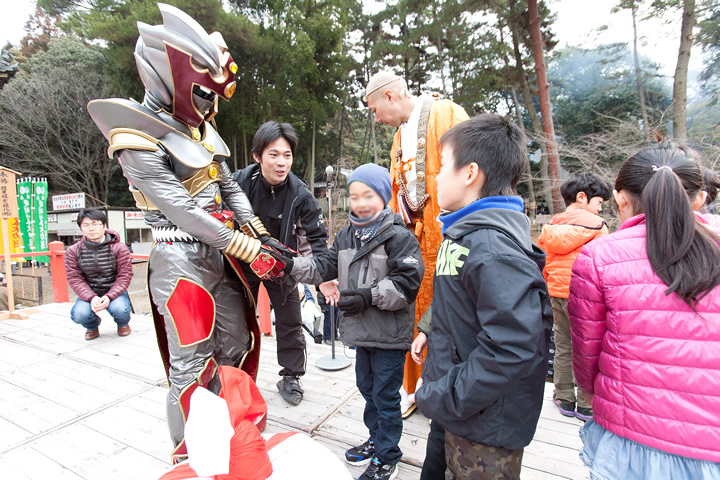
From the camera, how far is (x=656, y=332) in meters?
1.00

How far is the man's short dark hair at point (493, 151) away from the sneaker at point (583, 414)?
1.90m

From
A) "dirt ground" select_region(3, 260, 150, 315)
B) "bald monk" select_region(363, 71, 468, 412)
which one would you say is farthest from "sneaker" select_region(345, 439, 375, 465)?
"dirt ground" select_region(3, 260, 150, 315)

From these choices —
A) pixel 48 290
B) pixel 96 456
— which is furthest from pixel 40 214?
pixel 96 456

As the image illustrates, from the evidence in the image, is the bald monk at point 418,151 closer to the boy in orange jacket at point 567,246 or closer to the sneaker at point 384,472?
the sneaker at point 384,472

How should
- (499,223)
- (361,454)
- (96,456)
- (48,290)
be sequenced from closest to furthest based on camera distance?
(499,223), (361,454), (96,456), (48,290)

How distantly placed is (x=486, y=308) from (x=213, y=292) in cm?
142

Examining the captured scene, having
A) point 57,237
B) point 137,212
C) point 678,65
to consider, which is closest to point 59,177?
point 57,237

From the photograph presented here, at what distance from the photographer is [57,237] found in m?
17.1

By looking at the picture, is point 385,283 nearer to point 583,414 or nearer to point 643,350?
point 643,350

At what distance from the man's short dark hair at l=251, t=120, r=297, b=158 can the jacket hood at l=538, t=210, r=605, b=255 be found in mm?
1901

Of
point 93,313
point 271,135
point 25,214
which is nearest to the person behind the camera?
point 271,135

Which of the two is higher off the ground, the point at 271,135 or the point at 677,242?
the point at 271,135

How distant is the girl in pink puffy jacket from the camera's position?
95 cm

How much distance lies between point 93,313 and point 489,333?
4.37m
